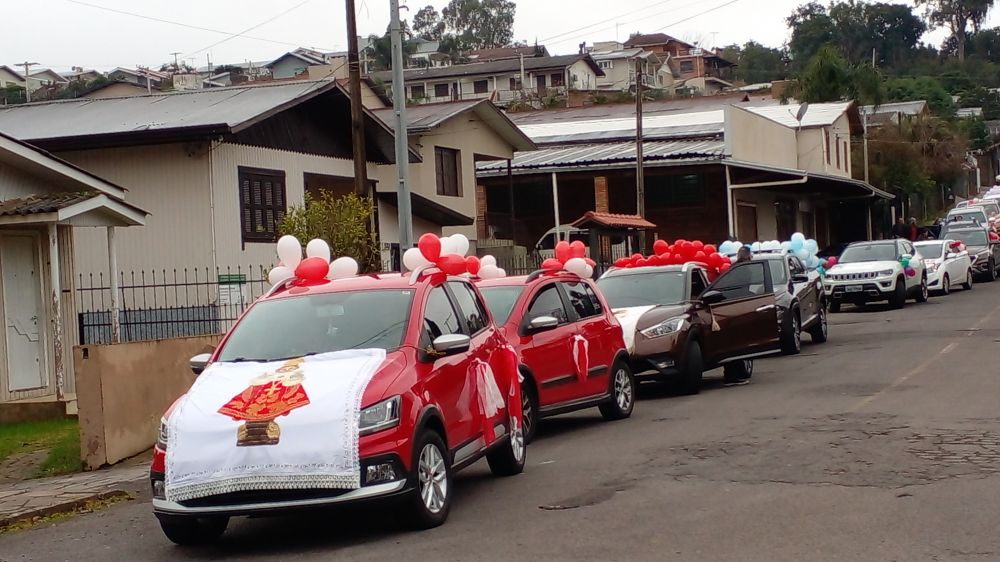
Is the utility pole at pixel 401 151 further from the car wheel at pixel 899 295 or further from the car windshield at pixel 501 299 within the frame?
the car wheel at pixel 899 295

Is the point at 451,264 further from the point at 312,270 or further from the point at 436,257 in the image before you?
the point at 312,270

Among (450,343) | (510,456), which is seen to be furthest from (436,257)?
(510,456)

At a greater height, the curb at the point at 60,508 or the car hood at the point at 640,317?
the car hood at the point at 640,317

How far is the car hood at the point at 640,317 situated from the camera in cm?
1622

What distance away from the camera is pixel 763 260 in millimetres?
20156

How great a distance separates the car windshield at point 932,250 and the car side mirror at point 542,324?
25909mm

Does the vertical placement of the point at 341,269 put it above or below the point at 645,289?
above

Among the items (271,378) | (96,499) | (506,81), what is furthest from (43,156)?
(506,81)

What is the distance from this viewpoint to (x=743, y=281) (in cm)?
1975

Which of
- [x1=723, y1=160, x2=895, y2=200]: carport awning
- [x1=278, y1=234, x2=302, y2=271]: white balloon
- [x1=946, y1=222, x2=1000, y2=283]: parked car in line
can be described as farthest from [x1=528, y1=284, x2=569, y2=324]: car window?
[x1=946, y1=222, x2=1000, y2=283]: parked car in line

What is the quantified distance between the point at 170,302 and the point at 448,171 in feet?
38.6

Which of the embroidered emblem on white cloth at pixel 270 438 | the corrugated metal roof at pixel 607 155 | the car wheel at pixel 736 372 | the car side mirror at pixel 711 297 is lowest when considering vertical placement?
the car wheel at pixel 736 372

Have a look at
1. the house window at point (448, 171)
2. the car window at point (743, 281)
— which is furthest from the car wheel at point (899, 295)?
the car window at point (743, 281)

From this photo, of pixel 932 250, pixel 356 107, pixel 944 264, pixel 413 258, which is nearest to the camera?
pixel 413 258
